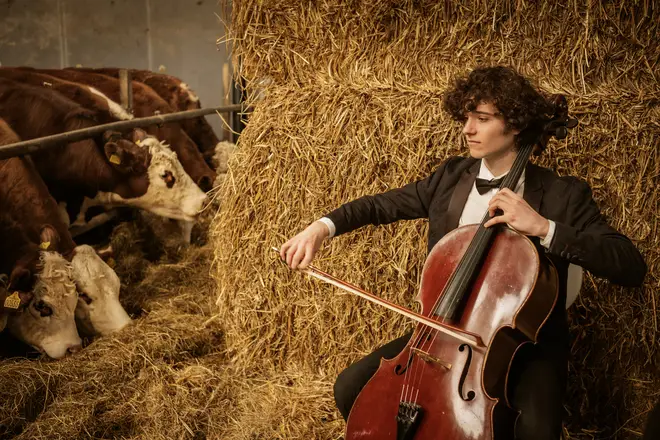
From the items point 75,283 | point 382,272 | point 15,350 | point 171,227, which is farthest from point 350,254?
point 171,227

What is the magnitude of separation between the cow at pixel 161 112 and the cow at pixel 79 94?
572 millimetres

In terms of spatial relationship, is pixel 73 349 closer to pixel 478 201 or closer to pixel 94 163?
pixel 94 163

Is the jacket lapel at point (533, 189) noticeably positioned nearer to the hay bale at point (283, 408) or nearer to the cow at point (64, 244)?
the hay bale at point (283, 408)

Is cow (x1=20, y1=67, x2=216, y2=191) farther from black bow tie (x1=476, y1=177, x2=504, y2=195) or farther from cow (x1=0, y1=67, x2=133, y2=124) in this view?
black bow tie (x1=476, y1=177, x2=504, y2=195)

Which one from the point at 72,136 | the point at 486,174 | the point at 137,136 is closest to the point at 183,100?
the point at 137,136

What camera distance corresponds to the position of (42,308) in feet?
10.6

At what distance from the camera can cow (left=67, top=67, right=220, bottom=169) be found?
6344 millimetres

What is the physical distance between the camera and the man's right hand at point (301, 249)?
209 centimetres

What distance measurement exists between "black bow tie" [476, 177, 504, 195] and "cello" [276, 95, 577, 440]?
0.14 m

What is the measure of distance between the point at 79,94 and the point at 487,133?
156 inches

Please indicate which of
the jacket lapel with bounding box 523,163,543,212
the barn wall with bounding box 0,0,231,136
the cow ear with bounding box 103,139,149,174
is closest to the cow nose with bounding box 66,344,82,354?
the cow ear with bounding box 103,139,149,174

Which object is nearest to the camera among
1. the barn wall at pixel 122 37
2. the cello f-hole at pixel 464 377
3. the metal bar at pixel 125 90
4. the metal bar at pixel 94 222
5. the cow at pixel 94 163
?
the cello f-hole at pixel 464 377

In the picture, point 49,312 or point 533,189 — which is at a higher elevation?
point 533,189

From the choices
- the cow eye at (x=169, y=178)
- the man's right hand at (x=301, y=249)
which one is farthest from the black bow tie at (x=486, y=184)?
the cow eye at (x=169, y=178)
